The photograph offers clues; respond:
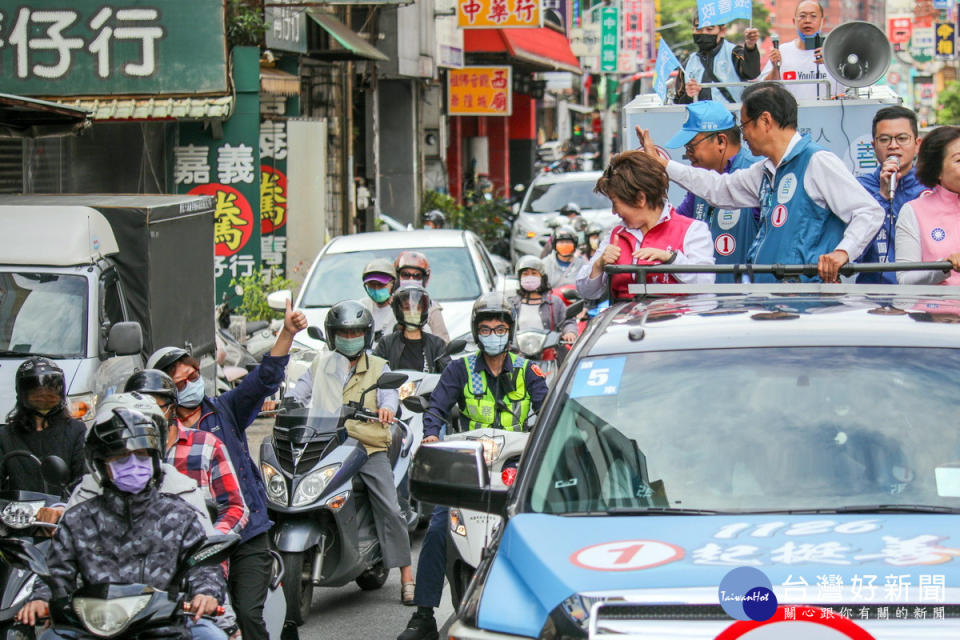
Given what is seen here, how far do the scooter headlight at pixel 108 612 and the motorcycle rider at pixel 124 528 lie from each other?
0.14 m

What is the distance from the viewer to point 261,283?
59.7 feet

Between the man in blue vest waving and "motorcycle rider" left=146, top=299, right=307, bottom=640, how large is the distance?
211 cm

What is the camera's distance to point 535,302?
12805 millimetres

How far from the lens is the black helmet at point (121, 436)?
4680 millimetres

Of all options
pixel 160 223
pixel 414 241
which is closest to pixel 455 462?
pixel 160 223

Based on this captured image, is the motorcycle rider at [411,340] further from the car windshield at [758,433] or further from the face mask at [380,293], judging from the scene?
the car windshield at [758,433]

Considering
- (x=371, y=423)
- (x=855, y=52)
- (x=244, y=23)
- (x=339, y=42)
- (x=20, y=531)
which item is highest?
(x=339, y=42)

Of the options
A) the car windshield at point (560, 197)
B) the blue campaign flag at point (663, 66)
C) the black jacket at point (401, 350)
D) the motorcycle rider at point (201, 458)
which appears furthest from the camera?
the car windshield at point (560, 197)

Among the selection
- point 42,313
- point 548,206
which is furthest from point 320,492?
point 548,206

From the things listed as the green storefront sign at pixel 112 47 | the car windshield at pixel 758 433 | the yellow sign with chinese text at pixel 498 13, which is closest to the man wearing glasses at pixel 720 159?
the car windshield at pixel 758 433

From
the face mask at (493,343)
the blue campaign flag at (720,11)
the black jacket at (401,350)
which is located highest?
the blue campaign flag at (720,11)

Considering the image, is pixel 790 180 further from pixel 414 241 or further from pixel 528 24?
pixel 528 24

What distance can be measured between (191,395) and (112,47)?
11.4 metres

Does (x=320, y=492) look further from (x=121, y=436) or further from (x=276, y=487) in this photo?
(x=121, y=436)
